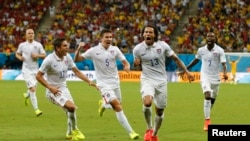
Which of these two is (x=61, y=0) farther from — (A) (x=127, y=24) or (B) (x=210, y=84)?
(B) (x=210, y=84)

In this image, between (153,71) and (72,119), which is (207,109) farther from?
(72,119)

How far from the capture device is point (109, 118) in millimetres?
19406

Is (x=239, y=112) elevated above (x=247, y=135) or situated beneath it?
situated beneath

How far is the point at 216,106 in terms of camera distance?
24.2 m

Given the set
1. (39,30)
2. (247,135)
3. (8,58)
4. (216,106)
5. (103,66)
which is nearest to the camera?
(247,135)

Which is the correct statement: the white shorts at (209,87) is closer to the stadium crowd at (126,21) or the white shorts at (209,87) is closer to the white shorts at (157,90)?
the white shorts at (157,90)

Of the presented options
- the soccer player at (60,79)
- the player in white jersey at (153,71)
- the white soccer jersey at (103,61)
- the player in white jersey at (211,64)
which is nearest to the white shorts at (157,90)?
the player in white jersey at (153,71)

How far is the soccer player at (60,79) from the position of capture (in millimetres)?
14172

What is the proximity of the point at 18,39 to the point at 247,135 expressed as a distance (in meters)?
42.1

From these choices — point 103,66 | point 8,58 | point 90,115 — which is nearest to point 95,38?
point 8,58

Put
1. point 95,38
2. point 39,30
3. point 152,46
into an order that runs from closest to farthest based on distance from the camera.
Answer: point 152,46
point 95,38
point 39,30

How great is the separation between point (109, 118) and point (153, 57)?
5608 mm

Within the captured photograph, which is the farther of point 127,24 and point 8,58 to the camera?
point 127,24

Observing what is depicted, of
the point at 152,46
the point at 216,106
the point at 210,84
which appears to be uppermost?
the point at 152,46
